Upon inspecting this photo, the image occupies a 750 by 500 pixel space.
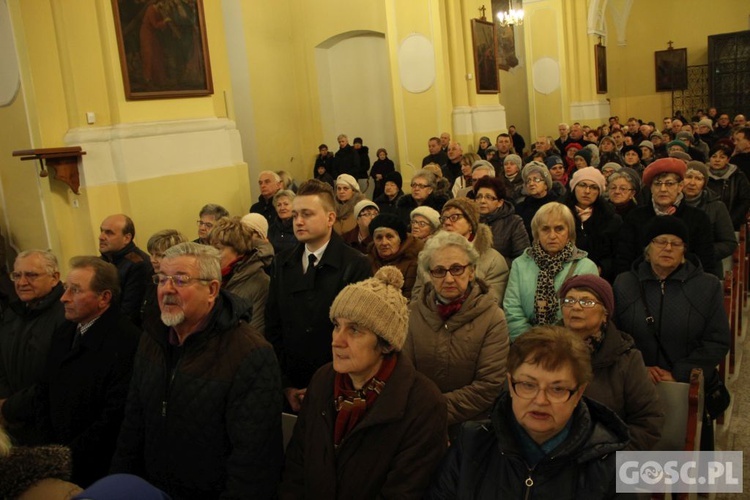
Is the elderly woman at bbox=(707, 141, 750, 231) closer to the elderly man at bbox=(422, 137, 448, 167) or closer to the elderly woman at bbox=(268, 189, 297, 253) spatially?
the elderly woman at bbox=(268, 189, 297, 253)

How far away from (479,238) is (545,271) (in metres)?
0.66

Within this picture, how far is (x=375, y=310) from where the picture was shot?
2.53 m

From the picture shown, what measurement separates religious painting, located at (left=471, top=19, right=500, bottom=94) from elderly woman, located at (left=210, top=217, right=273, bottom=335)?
9.36m

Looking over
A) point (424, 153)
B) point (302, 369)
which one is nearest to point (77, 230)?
point (302, 369)

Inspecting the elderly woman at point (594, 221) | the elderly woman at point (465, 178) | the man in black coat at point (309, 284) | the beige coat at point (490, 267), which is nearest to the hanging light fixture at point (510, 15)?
the elderly woman at point (465, 178)

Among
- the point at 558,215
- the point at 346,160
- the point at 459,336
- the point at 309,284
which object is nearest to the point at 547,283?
the point at 558,215

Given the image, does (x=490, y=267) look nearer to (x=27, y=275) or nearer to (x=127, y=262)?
(x=127, y=262)

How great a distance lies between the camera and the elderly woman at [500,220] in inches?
205

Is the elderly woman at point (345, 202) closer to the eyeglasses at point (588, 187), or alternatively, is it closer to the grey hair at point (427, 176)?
the grey hair at point (427, 176)

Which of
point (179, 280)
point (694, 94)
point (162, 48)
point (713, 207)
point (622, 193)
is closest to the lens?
point (179, 280)

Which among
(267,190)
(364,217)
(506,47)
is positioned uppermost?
(506,47)

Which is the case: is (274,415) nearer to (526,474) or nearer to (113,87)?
(526,474)

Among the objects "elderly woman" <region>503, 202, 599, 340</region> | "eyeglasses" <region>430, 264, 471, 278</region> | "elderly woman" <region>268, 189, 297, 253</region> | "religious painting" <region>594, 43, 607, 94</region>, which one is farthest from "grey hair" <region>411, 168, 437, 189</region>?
"religious painting" <region>594, 43, 607, 94</region>

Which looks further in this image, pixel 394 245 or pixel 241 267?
pixel 394 245
